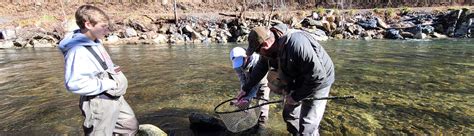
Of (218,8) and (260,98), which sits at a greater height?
(218,8)

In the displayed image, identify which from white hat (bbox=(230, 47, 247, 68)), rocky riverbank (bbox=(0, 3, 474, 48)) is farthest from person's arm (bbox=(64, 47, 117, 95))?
→ rocky riverbank (bbox=(0, 3, 474, 48))

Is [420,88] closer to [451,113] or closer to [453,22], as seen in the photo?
[451,113]

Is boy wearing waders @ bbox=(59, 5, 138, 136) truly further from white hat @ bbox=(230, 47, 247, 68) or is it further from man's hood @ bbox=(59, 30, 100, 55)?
white hat @ bbox=(230, 47, 247, 68)

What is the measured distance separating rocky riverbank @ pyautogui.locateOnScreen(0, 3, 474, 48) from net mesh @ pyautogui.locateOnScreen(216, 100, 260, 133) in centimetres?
2274

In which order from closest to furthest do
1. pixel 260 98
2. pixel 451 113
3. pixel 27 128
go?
pixel 260 98 → pixel 27 128 → pixel 451 113

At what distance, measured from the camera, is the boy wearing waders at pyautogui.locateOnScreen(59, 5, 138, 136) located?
3.24 m

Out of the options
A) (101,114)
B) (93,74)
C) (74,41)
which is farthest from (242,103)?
(74,41)

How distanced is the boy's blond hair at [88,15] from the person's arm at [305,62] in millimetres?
1926

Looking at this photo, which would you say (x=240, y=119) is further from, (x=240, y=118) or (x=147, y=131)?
(x=147, y=131)

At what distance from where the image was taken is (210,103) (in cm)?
755

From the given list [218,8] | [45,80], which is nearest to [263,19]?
[218,8]

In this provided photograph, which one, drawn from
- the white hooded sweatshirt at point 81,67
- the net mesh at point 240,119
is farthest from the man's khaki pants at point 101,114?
the net mesh at point 240,119

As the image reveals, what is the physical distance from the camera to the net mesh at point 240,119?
510 cm

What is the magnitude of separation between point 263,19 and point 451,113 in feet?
102
